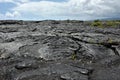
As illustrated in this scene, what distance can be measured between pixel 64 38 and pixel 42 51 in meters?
1.76

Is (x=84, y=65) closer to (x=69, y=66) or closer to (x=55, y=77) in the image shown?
(x=69, y=66)

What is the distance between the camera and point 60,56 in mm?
11977

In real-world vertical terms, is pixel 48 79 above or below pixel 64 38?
below

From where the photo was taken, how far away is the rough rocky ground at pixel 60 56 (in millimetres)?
10352

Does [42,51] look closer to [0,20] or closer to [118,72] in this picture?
[118,72]

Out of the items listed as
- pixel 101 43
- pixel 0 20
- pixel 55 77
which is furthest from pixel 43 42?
pixel 0 20

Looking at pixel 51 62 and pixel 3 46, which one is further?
pixel 3 46

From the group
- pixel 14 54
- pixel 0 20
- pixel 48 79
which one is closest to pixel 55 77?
pixel 48 79

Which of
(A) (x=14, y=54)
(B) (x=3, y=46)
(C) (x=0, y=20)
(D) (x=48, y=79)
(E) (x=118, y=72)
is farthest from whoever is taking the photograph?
(C) (x=0, y=20)

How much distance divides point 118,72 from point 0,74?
455cm

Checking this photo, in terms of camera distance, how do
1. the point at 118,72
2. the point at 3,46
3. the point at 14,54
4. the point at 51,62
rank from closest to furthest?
1. the point at 118,72
2. the point at 51,62
3. the point at 14,54
4. the point at 3,46

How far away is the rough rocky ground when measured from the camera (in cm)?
1035

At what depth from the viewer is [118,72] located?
1052 cm

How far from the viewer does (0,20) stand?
21484mm
